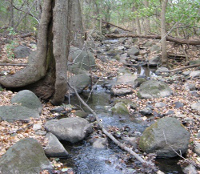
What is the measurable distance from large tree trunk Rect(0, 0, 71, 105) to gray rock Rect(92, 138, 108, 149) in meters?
2.74

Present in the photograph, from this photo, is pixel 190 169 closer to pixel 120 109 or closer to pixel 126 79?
pixel 120 109

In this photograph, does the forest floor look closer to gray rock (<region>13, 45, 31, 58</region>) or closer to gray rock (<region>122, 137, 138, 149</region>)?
gray rock (<region>13, 45, 31, 58</region>)

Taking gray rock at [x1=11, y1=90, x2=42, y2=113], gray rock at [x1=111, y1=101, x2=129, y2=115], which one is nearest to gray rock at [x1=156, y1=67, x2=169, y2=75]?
gray rock at [x1=111, y1=101, x2=129, y2=115]

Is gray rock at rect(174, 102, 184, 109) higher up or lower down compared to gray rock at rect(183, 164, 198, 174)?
higher up

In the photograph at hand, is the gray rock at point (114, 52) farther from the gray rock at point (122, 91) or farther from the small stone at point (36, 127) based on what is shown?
the small stone at point (36, 127)

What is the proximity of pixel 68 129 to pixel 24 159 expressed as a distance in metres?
1.73

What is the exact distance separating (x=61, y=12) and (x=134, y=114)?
14.0 ft

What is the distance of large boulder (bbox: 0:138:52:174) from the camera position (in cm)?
404

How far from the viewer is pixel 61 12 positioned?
7258 millimetres

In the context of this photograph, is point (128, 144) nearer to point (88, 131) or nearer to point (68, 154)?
point (88, 131)

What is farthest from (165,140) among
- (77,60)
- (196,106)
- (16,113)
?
(77,60)

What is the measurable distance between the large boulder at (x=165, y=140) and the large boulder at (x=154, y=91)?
383 centimetres

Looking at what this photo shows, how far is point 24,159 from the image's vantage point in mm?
4293

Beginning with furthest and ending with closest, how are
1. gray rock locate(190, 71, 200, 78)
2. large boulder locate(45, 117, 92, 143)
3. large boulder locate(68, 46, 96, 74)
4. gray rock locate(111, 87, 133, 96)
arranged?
1. large boulder locate(68, 46, 96, 74)
2. gray rock locate(190, 71, 200, 78)
3. gray rock locate(111, 87, 133, 96)
4. large boulder locate(45, 117, 92, 143)
